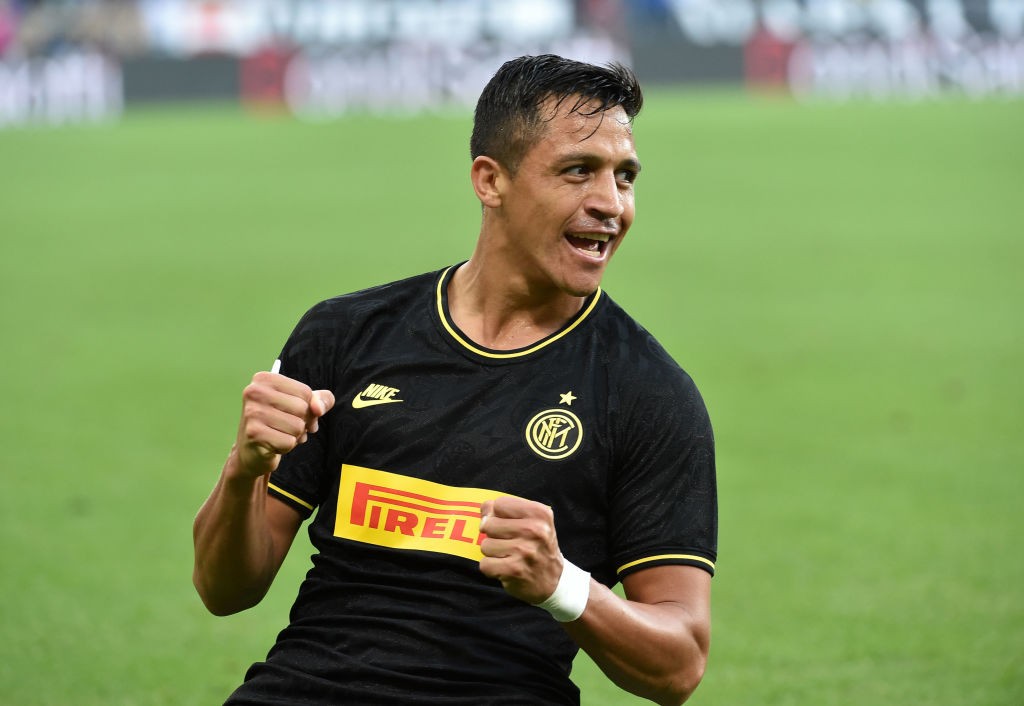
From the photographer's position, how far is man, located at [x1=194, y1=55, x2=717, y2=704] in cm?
357

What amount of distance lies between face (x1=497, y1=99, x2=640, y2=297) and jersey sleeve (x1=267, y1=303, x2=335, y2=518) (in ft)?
2.01

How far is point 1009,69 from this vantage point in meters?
35.2

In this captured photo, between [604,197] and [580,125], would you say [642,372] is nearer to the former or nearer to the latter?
[604,197]

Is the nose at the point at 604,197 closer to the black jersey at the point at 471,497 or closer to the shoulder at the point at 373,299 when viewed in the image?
the black jersey at the point at 471,497

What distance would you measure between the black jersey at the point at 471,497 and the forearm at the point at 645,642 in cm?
19

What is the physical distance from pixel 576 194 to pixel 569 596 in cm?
106

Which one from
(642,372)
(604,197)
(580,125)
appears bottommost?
(642,372)

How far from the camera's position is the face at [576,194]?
3.79 metres

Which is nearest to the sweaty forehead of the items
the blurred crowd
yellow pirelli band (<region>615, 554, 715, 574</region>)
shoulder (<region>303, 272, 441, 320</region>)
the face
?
the face

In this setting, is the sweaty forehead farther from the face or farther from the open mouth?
the open mouth

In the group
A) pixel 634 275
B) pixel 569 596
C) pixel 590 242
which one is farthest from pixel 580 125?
pixel 634 275

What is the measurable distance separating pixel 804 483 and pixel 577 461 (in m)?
5.31

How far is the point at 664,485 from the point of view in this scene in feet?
12.0

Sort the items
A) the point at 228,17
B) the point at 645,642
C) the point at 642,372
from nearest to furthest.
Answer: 1. the point at 645,642
2. the point at 642,372
3. the point at 228,17
